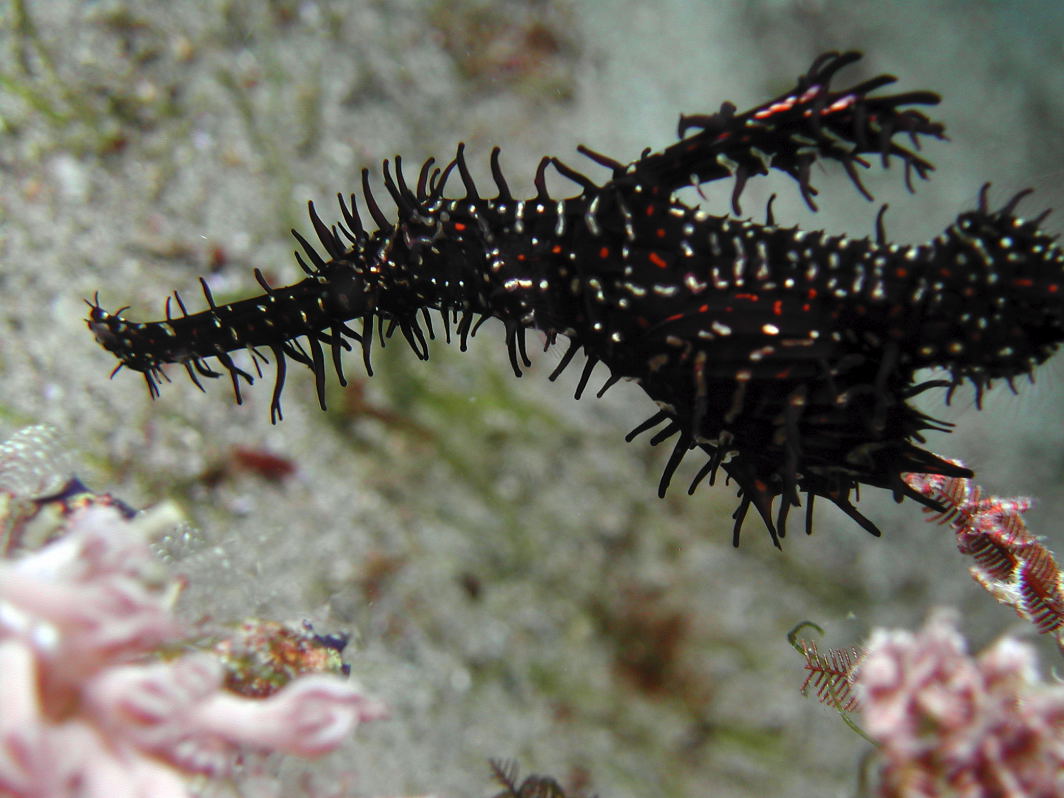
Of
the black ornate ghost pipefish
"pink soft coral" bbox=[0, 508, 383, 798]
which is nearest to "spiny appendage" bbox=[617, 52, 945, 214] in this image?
the black ornate ghost pipefish

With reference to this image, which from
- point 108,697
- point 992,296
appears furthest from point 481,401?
point 108,697

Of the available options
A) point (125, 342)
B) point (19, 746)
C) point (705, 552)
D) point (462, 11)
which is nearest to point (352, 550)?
point (125, 342)

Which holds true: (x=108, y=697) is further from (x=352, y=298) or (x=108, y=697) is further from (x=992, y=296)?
(x=992, y=296)

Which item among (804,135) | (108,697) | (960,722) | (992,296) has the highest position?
(804,135)

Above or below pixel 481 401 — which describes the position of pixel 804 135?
below

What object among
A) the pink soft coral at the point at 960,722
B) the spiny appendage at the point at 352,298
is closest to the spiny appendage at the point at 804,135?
the spiny appendage at the point at 352,298

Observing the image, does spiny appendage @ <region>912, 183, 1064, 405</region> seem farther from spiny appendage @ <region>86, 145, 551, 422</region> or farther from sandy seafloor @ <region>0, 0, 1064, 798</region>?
sandy seafloor @ <region>0, 0, 1064, 798</region>

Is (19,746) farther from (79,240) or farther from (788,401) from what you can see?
(79,240)
